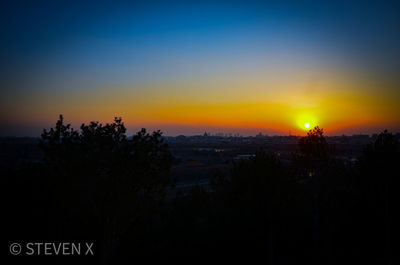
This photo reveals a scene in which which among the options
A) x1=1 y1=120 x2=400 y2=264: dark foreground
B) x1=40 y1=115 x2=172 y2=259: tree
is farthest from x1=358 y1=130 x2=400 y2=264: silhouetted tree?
x1=40 y1=115 x2=172 y2=259: tree

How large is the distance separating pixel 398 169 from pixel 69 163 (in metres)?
23.9

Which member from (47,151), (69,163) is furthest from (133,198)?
(47,151)

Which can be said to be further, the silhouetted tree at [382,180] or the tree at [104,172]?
the silhouetted tree at [382,180]

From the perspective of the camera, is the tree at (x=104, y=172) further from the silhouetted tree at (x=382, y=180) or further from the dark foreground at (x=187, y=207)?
the silhouetted tree at (x=382, y=180)

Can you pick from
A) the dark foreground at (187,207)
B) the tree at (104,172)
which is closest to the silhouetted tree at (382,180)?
the dark foreground at (187,207)

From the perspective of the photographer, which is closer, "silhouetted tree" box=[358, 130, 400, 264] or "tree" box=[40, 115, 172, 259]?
"tree" box=[40, 115, 172, 259]

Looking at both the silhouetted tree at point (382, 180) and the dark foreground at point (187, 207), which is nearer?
the dark foreground at point (187, 207)

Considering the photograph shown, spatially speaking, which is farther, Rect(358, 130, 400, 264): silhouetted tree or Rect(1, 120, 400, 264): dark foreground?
Rect(358, 130, 400, 264): silhouetted tree

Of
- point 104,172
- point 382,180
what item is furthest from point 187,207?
point 382,180

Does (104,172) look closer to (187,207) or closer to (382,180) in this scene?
(187,207)

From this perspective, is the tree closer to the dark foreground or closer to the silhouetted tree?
the dark foreground

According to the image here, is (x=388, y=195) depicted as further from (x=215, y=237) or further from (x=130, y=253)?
(x=130, y=253)

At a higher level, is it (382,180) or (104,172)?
(104,172)

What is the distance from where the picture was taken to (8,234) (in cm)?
1091
